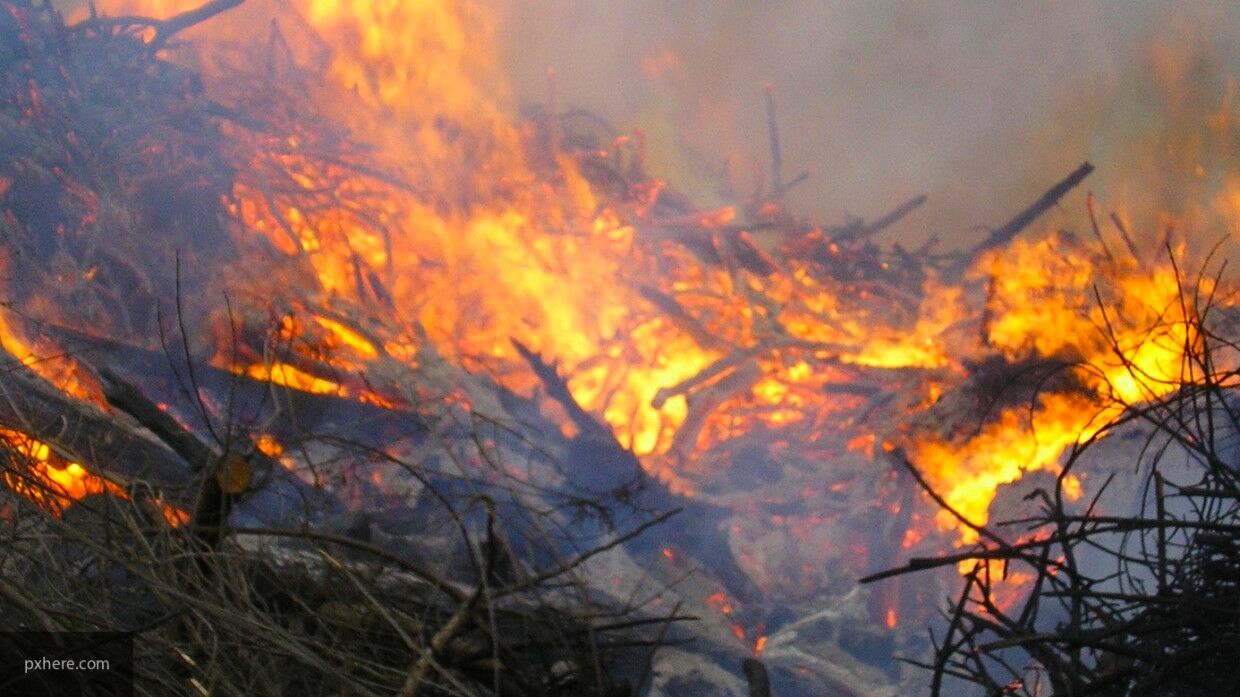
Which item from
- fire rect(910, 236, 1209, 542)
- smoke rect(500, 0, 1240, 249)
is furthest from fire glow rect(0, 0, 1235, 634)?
smoke rect(500, 0, 1240, 249)

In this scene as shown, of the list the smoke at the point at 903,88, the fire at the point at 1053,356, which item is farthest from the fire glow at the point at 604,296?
the smoke at the point at 903,88

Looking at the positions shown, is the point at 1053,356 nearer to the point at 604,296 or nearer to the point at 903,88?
the point at 604,296

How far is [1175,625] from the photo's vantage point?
67.2 inches

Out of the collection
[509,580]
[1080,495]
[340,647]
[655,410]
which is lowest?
[340,647]

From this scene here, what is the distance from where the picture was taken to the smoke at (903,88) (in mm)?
9039

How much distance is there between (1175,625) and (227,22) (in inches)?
391

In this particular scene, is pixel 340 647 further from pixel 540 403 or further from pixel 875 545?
pixel 875 545

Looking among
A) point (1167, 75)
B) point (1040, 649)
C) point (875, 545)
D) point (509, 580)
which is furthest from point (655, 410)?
point (1167, 75)

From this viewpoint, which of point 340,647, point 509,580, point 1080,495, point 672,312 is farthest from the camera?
point 672,312

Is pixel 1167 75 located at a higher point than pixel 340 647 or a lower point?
higher

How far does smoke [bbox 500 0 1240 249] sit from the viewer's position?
904 centimetres

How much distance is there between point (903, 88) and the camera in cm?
1058

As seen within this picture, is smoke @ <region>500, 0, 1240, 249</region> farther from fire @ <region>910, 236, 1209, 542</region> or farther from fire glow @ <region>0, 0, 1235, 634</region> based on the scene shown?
fire @ <region>910, 236, 1209, 542</region>

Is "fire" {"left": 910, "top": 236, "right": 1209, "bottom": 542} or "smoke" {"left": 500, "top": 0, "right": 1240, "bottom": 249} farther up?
"smoke" {"left": 500, "top": 0, "right": 1240, "bottom": 249}
